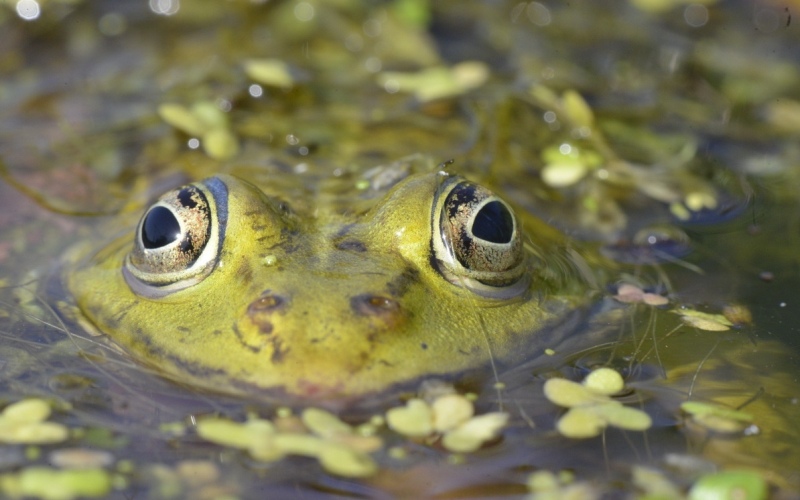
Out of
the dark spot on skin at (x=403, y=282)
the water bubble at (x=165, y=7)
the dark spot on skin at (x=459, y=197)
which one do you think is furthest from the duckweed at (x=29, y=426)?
the water bubble at (x=165, y=7)

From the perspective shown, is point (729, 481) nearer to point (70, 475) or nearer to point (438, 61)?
point (70, 475)

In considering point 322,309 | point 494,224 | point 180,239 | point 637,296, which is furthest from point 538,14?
point 322,309

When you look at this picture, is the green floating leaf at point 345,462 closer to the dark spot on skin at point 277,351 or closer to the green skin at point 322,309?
the green skin at point 322,309

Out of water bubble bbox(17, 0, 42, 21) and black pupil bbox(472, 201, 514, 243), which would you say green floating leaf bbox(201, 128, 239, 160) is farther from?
water bubble bbox(17, 0, 42, 21)

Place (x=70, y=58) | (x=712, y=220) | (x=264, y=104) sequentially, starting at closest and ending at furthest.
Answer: (x=712, y=220)
(x=264, y=104)
(x=70, y=58)

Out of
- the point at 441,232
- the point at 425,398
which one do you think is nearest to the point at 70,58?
the point at 441,232

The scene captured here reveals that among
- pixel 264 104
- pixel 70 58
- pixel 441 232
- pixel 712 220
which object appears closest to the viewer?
pixel 441 232
